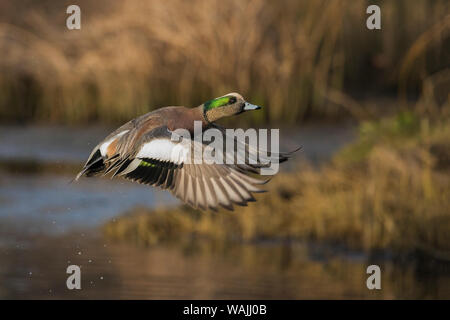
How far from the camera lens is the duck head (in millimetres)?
5676

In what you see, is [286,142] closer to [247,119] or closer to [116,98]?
[247,119]

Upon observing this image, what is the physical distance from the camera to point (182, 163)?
5.74m

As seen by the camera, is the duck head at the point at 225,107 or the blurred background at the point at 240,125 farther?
the blurred background at the point at 240,125

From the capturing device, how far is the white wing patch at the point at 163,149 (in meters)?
5.61

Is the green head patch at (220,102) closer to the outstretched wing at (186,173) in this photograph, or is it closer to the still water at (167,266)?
the outstretched wing at (186,173)

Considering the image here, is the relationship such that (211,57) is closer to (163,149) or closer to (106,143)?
(106,143)

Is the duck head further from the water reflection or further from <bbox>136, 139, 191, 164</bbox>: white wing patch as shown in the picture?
the water reflection

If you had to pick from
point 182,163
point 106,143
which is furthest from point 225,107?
point 106,143

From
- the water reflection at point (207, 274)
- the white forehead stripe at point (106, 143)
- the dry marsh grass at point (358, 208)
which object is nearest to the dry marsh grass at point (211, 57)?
the dry marsh grass at point (358, 208)

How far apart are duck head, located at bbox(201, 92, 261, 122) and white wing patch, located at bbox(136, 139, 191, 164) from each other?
0.20 meters

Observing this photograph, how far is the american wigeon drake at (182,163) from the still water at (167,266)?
3.05 metres

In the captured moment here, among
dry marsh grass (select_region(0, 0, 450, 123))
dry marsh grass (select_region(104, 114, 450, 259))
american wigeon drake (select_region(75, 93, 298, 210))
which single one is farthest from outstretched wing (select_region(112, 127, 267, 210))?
dry marsh grass (select_region(0, 0, 450, 123))
